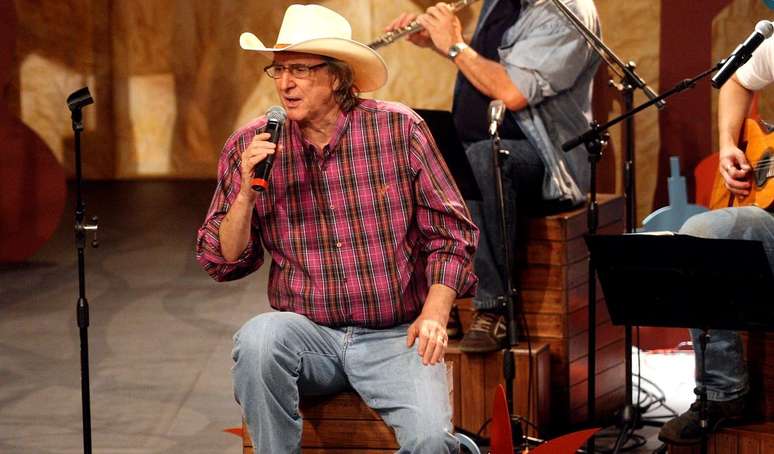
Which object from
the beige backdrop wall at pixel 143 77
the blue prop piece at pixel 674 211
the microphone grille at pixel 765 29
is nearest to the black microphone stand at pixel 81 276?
the microphone grille at pixel 765 29

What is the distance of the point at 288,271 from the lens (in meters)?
3.55

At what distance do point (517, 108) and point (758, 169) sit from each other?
99 centimetres

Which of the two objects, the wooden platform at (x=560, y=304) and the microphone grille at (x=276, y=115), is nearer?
the microphone grille at (x=276, y=115)

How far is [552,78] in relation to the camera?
4.76 metres

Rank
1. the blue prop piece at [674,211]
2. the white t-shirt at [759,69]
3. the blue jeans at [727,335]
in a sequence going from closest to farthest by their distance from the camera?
the blue jeans at [727,335], the white t-shirt at [759,69], the blue prop piece at [674,211]

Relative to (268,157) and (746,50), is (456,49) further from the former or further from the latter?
(268,157)

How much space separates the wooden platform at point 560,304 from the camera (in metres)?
4.69

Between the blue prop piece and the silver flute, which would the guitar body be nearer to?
the silver flute

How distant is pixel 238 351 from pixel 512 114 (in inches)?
73.7

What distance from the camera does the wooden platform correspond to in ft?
15.4

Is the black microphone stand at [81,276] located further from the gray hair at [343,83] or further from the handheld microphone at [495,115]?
the handheld microphone at [495,115]

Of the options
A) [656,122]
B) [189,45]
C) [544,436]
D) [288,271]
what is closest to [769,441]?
[544,436]

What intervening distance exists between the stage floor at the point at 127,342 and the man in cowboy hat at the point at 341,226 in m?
1.21

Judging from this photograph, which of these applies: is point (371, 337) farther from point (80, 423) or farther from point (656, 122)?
point (656, 122)
